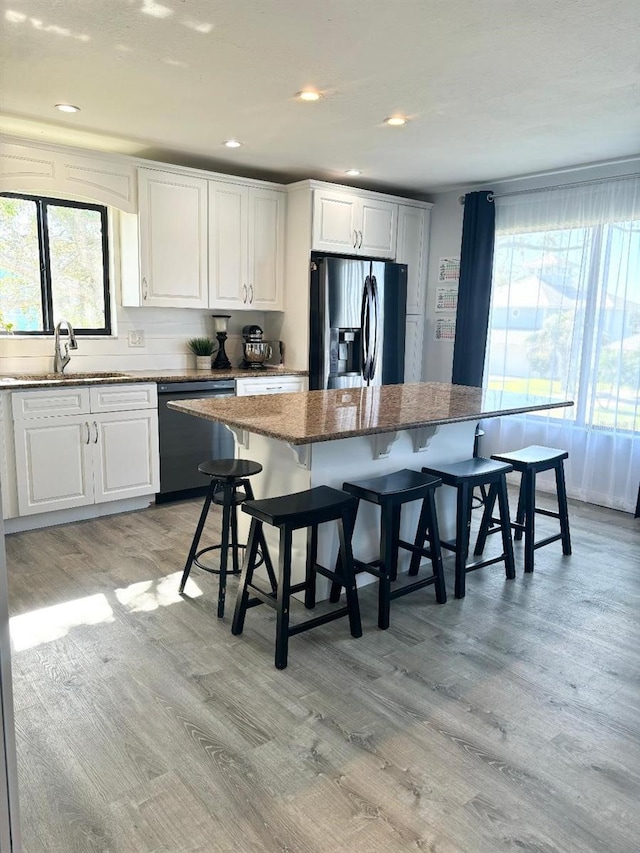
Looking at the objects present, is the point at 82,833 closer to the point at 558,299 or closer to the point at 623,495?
the point at 623,495

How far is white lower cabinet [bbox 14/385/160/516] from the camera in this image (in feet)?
12.0

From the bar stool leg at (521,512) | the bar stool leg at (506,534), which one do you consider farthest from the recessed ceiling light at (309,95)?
the bar stool leg at (521,512)

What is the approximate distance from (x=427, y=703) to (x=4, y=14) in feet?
9.64

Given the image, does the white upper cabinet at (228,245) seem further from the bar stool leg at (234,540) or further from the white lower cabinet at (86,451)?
the bar stool leg at (234,540)

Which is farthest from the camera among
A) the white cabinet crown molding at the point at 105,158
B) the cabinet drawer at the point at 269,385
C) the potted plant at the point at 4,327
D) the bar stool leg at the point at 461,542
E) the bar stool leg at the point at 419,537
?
the cabinet drawer at the point at 269,385

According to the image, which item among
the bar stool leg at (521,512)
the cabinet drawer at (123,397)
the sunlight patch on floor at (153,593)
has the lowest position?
the sunlight patch on floor at (153,593)

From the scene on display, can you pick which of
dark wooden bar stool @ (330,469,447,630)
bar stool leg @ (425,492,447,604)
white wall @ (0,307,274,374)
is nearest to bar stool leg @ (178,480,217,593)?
dark wooden bar stool @ (330,469,447,630)

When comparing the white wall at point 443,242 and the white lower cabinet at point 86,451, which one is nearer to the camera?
the white lower cabinet at point 86,451

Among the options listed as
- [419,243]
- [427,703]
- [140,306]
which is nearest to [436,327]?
[419,243]

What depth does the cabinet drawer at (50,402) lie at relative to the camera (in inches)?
141

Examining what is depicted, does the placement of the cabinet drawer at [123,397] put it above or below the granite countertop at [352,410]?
below

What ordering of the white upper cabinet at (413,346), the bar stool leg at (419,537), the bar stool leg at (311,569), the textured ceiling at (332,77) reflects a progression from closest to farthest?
1. the textured ceiling at (332,77)
2. the bar stool leg at (311,569)
3. the bar stool leg at (419,537)
4. the white upper cabinet at (413,346)

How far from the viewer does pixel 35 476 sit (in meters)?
3.70

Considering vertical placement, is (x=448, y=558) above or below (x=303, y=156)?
below
